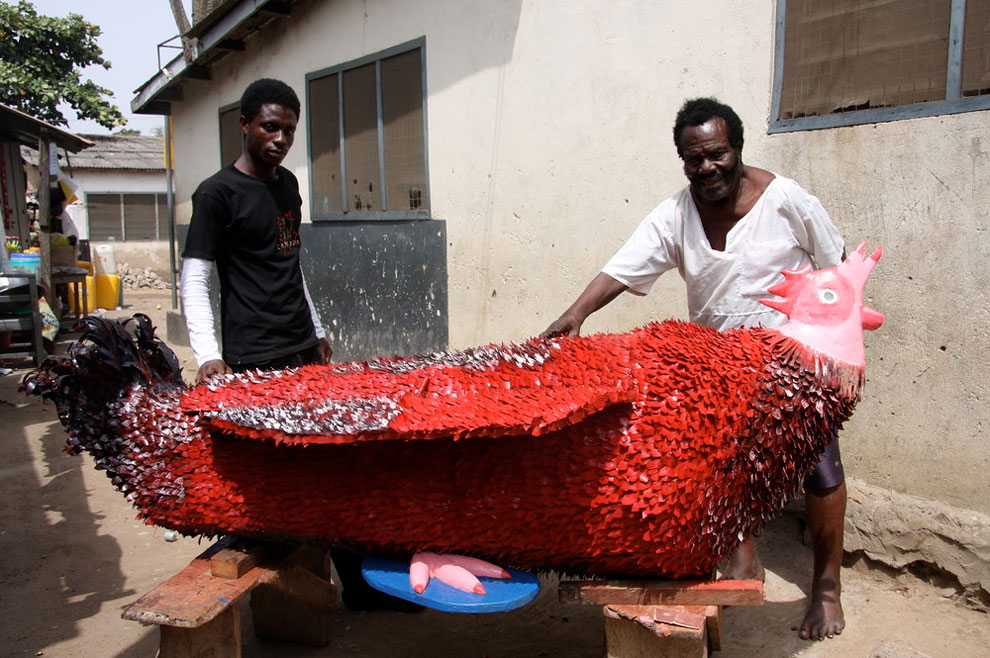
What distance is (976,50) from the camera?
8.46 ft

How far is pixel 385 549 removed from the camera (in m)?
1.88

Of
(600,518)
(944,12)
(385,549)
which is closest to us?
(600,518)

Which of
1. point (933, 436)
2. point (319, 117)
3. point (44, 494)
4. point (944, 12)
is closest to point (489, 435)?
point (933, 436)

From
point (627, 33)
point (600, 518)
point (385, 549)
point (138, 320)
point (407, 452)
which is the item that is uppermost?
point (627, 33)

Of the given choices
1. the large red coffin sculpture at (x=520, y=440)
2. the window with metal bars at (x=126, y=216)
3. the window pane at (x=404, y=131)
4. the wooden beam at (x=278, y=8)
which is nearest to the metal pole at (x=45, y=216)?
the wooden beam at (x=278, y=8)

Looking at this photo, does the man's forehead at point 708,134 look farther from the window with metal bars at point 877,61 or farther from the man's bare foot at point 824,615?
the man's bare foot at point 824,615

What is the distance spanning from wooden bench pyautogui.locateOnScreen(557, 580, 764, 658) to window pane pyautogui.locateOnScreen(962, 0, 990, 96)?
1.98 meters

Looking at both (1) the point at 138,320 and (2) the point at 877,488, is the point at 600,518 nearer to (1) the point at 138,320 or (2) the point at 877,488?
(1) the point at 138,320

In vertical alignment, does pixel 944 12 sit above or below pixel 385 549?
above

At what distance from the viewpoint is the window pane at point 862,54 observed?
2.70 meters

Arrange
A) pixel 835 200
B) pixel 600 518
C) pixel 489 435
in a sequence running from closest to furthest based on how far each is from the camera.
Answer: pixel 489 435 → pixel 600 518 → pixel 835 200

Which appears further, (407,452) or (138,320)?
(138,320)

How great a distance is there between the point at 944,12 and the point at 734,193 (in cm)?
126

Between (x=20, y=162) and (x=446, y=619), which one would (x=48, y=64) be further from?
(x=446, y=619)
